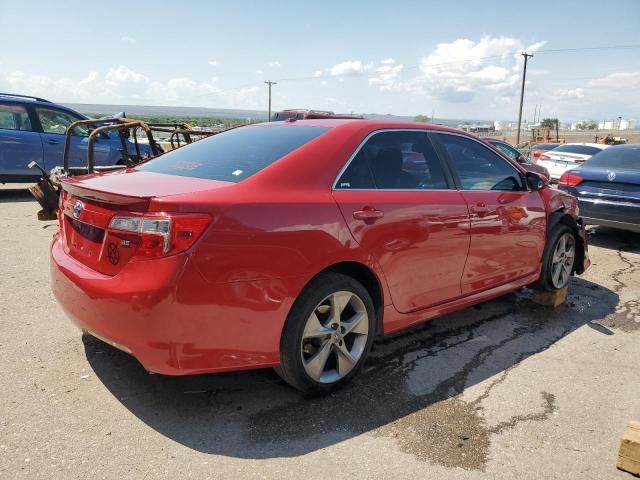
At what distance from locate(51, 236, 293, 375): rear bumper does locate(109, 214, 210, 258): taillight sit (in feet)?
0.16

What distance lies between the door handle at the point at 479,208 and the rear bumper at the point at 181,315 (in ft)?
5.93

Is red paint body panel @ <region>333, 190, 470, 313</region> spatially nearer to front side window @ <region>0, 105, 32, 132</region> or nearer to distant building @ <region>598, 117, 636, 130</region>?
front side window @ <region>0, 105, 32, 132</region>

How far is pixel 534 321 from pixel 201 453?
3.27 m

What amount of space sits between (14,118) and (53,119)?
0.66 metres

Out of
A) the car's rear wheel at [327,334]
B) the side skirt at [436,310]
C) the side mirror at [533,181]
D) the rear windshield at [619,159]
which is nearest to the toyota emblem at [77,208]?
the car's rear wheel at [327,334]

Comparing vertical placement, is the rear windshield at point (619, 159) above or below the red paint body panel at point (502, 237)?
above

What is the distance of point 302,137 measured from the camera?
3.30 metres

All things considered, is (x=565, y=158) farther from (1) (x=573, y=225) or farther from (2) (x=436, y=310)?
(2) (x=436, y=310)

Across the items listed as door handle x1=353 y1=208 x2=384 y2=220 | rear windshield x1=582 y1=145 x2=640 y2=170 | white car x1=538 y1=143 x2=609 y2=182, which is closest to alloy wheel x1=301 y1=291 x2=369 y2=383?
door handle x1=353 y1=208 x2=384 y2=220

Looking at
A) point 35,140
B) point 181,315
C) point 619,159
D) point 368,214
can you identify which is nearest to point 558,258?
point 368,214

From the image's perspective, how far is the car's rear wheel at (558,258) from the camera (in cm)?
489

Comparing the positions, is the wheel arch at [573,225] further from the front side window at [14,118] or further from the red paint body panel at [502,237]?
the front side window at [14,118]

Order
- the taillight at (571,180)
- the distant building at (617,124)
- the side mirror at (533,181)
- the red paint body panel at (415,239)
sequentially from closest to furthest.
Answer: the red paint body panel at (415,239)
the side mirror at (533,181)
the taillight at (571,180)
the distant building at (617,124)

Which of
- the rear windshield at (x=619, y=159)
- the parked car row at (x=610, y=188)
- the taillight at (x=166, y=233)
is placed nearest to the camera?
the taillight at (x=166, y=233)
